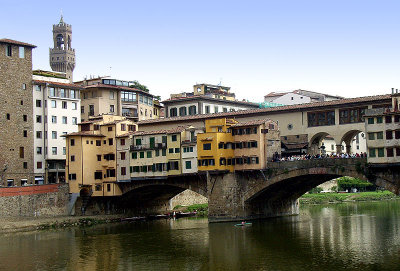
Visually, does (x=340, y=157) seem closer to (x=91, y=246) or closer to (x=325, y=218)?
(x=325, y=218)

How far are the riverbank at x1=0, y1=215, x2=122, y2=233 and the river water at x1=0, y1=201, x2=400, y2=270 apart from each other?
10.4 feet

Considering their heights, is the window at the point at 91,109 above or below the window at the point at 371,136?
above

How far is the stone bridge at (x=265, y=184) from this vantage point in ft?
212

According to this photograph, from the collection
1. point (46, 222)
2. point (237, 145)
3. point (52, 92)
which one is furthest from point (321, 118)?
point (52, 92)

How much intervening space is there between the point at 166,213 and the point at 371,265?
168ft

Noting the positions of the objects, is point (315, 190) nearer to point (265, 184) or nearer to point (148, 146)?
point (265, 184)

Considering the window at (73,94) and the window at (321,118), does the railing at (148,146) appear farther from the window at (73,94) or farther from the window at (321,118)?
the window at (321,118)

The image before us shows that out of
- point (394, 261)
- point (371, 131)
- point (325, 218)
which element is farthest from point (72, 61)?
point (394, 261)

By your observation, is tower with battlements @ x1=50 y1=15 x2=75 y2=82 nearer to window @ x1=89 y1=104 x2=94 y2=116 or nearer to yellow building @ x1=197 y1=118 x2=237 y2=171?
window @ x1=89 y1=104 x2=94 y2=116

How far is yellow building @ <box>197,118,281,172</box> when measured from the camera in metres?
A: 72.9

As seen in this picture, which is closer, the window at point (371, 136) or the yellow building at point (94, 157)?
the window at point (371, 136)

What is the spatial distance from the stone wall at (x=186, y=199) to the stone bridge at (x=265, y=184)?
11816 mm

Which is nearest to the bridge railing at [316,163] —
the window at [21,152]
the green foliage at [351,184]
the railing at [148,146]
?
the railing at [148,146]

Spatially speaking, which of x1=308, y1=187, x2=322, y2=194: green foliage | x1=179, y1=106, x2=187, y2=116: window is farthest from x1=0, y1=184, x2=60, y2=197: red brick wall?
x1=308, y1=187, x2=322, y2=194: green foliage
